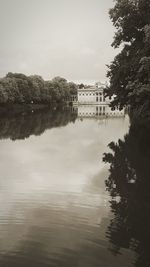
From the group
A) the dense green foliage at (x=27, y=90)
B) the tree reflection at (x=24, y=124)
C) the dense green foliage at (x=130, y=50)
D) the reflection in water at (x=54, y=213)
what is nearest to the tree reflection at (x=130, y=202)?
the reflection in water at (x=54, y=213)

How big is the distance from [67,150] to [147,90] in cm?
865

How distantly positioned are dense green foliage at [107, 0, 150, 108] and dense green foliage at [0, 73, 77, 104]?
6048 centimetres

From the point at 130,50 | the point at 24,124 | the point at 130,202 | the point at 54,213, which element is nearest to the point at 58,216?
the point at 54,213

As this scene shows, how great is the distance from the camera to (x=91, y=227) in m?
15.6

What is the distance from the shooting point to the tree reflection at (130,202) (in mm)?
13991

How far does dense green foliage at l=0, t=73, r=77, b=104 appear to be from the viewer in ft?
379

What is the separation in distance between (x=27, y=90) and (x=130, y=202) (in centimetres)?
11354

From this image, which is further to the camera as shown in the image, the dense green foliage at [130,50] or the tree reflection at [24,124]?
the tree reflection at [24,124]

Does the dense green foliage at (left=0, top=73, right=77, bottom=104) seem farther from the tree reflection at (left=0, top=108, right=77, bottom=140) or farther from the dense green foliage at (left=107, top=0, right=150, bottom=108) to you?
the dense green foliage at (left=107, top=0, right=150, bottom=108)

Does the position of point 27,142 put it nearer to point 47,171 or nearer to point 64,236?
point 47,171

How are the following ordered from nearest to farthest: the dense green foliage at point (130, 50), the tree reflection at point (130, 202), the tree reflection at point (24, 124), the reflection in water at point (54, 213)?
the reflection in water at point (54, 213), the tree reflection at point (130, 202), the dense green foliage at point (130, 50), the tree reflection at point (24, 124)

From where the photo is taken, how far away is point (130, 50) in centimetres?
4769

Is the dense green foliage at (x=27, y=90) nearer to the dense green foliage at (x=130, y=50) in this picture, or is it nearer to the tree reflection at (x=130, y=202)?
the dense green foliage at (x=130, y=50)

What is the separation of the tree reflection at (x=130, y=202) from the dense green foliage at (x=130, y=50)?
8.99 m
